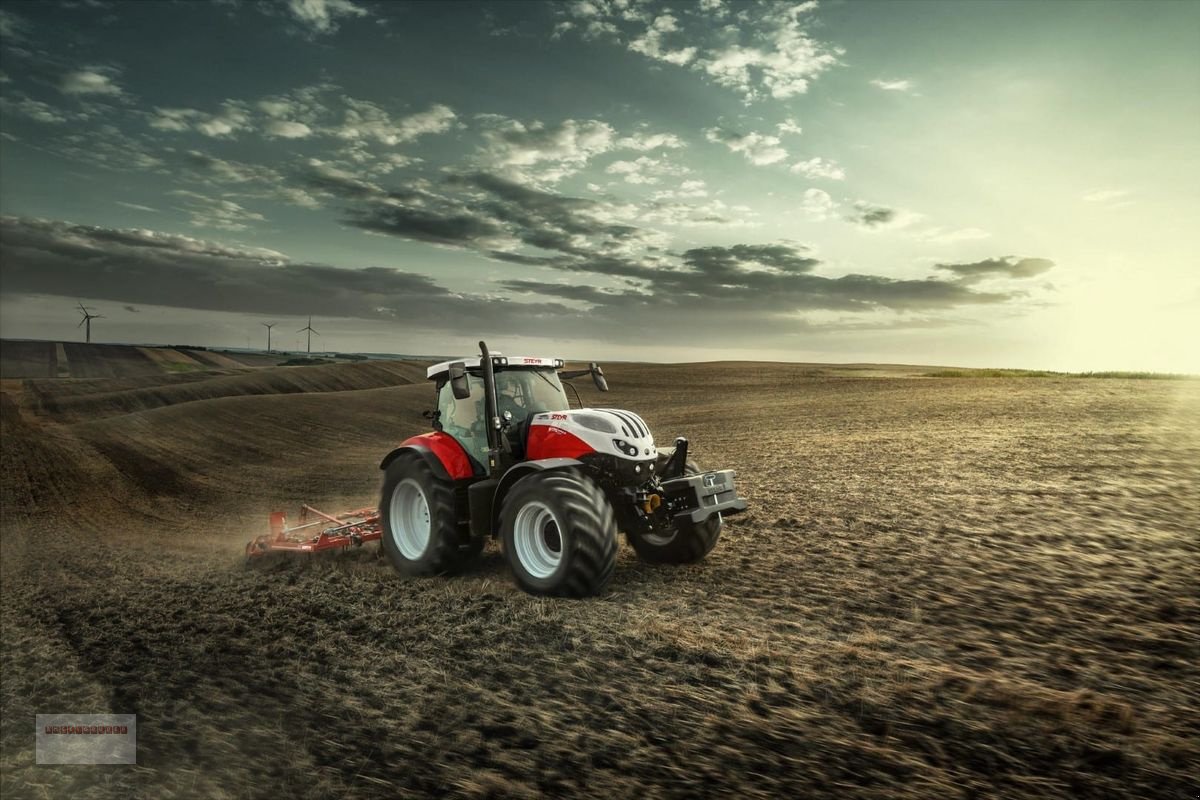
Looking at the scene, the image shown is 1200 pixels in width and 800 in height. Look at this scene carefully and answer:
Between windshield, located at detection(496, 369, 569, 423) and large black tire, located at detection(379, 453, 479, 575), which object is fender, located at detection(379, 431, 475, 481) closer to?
large black tire, located at detection(379, 453, 479, 575)

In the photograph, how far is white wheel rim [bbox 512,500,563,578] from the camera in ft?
24.7

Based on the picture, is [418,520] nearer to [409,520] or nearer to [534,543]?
[409,520]

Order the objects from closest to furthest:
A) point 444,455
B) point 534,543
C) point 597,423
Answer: point 534,543, point 597,423, point 444,455

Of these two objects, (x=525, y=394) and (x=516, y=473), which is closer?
(x=516, y=473)

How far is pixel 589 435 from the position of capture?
774cm

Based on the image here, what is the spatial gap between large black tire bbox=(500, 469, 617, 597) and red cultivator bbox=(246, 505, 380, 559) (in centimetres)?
354

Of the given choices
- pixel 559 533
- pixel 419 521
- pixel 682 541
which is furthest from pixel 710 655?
pixel 419 521

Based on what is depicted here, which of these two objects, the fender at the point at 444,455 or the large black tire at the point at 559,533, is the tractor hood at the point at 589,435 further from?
the fender at the point at 444,455

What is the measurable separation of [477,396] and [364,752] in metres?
4.39

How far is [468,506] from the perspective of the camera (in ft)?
27.9

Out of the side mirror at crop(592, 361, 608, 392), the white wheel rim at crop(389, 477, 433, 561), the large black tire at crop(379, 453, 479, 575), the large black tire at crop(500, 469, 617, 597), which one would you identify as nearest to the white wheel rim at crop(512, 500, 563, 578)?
the large black tire at crop(500, 469, 617, 597)

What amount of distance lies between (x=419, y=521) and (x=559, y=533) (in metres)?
2.67

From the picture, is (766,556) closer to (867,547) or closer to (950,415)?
(867,547)

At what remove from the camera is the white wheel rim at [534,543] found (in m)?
7.53
